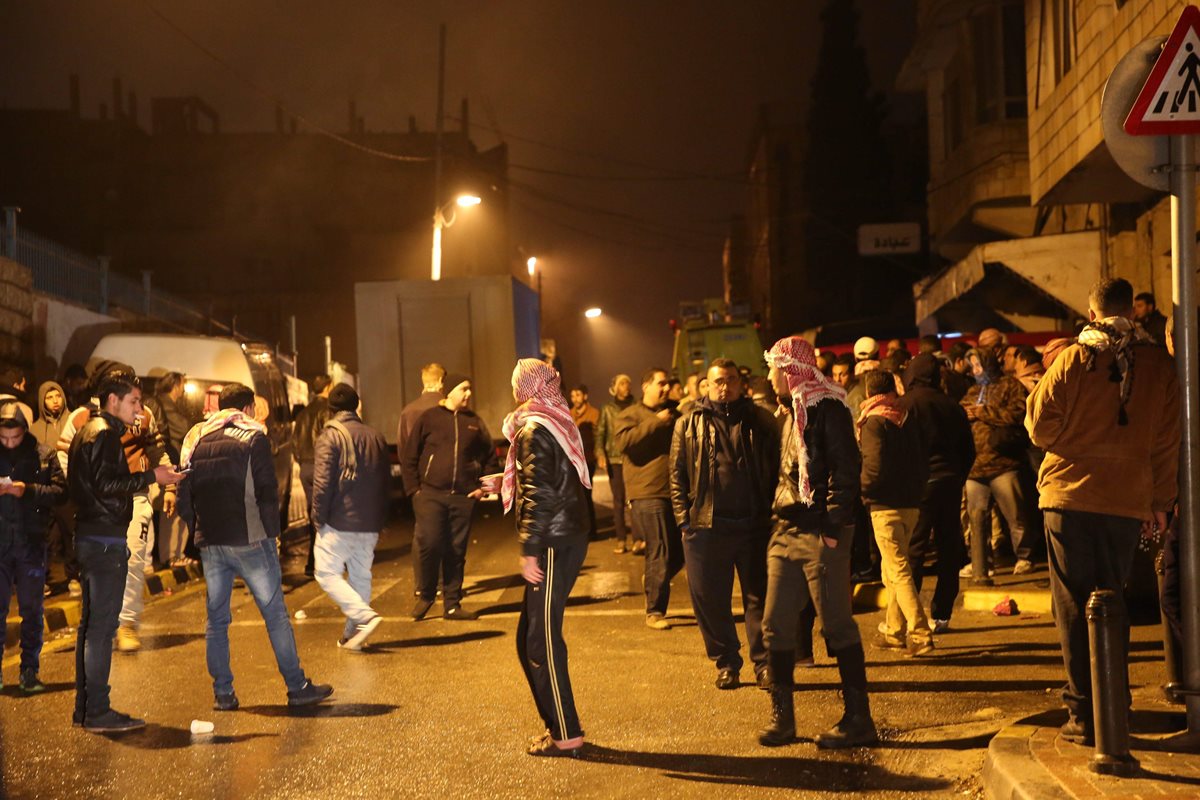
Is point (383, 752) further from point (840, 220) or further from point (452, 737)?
point (840, 220)

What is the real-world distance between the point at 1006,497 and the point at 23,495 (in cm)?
759

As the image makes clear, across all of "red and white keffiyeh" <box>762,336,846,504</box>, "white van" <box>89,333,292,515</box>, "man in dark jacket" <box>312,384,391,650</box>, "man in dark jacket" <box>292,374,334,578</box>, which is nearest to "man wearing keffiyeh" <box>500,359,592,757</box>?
"red and white keffiyeh" <box>762,336,846,504</box>

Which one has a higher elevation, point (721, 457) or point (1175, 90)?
point (1175, 90)

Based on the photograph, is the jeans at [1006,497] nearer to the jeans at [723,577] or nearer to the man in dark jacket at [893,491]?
the man in dark jacket at [893,491]

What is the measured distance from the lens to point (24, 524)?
8562mm

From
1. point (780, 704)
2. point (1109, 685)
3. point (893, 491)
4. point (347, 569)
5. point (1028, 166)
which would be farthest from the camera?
point (1028, 166)

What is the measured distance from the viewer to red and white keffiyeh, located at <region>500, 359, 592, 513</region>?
6.81 meters

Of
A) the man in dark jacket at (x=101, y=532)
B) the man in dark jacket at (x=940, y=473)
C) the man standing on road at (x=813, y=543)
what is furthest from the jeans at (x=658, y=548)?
the man in dark jacket at (x=101, y=532)

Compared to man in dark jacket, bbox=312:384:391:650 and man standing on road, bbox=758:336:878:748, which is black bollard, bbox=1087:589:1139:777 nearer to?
man standing on road, bbox=758:336:878:748

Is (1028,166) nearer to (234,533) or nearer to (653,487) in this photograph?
(653,487)

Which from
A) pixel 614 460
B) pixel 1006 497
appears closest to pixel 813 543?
pixel 1006 497

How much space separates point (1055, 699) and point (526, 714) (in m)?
Answer: 2.96

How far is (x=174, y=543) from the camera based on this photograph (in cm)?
1491

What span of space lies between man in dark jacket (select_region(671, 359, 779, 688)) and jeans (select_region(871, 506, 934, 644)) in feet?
3.28
